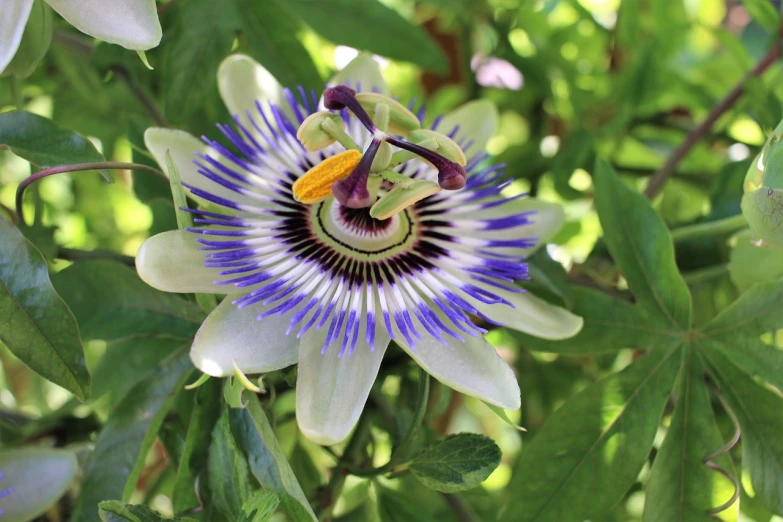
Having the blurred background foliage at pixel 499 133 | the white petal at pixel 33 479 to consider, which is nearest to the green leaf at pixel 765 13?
the blurred background foliage at pixel 499 133

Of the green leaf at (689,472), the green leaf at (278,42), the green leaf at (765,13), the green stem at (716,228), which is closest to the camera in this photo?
the green leaf at (689,472)

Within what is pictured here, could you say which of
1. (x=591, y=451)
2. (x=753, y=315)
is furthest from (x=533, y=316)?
(x=753, y=315)

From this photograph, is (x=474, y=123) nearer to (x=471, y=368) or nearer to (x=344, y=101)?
(x=344, y=101)

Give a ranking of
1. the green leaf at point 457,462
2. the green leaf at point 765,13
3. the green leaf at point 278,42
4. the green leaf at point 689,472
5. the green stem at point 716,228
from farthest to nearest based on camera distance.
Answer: the green leaf at point 765,13, the green leaf at point 278,42, the green stem at point 716,228, the green leaf at point 689,472, the green leaf at point 457,462

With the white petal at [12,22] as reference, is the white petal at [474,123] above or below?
below

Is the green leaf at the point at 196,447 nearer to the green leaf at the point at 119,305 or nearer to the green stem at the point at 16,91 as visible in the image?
the green leaf at the point at 119,305

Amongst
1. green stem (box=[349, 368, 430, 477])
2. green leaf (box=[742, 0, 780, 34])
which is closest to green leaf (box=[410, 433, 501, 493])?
green stem (box=[349, 368, 430, 477])

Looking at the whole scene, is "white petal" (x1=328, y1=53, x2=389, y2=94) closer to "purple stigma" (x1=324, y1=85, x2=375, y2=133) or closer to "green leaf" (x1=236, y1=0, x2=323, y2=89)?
"green leaf" (x1=236, y1=0, x2=323, y2=89)
